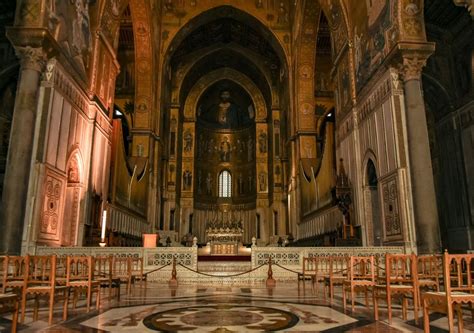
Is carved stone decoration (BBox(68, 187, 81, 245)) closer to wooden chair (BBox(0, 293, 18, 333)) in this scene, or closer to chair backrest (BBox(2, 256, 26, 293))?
chair backrest (BBox(2, 256, 26, 293))

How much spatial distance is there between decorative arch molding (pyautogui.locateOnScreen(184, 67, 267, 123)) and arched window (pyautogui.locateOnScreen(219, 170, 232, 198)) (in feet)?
20.3

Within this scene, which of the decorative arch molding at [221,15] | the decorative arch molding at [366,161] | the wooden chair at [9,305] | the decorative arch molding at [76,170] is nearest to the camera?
the wooden chair at [9,305]

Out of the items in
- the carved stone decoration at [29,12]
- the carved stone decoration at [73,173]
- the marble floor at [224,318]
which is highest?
the carved stone decoration at [29,12]

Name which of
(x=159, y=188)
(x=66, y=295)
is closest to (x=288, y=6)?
(x=159, y=188)

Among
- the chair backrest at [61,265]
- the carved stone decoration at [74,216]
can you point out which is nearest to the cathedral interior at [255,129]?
the carved stone decoration at [74,216]

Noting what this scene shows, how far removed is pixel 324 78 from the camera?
26234mm

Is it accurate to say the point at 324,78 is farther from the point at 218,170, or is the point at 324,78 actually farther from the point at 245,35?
the point at 218,170

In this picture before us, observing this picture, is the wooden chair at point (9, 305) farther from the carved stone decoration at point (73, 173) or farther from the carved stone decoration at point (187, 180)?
the carved stone decoration at point (187, 180)

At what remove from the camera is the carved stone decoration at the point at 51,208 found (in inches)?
406

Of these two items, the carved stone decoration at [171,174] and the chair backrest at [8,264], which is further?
the carved stone decoration at [171,174]

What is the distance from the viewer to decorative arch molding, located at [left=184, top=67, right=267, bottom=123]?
3189 cm

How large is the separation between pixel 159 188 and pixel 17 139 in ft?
48.9

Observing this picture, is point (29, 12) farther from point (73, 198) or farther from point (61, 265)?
point (61, 265)

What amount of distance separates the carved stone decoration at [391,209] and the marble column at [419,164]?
25.4 inches
